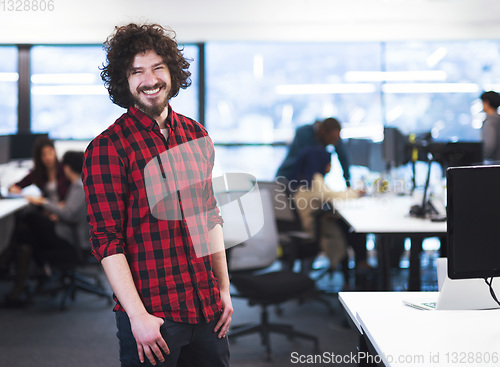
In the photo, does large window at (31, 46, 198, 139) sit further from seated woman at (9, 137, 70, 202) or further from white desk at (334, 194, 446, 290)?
white desk at (334, 194, 446, 290)

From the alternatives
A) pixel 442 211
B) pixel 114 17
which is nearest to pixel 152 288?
pixel 442 211

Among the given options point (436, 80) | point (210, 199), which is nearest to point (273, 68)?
point (436, 80)

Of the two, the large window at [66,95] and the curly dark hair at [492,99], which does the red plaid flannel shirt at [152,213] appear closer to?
the curly dark hair at [492,99]

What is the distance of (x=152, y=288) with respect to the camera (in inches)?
52.3

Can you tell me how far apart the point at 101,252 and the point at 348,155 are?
12.7ft

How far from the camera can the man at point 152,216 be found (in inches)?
51.0

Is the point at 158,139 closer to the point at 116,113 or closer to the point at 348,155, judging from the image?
the point at 348,155

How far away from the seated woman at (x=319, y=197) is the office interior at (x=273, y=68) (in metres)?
1.41

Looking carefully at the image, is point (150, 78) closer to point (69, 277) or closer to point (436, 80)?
point (69, 277)

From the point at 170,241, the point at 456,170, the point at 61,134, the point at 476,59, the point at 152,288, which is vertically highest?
the point at 476,59

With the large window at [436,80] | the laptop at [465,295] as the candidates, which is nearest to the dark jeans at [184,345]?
the laptop at [465,295]

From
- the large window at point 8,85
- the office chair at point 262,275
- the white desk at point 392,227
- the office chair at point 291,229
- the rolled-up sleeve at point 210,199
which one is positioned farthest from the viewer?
the large window at point 8,85

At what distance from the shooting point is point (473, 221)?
1.34 metres

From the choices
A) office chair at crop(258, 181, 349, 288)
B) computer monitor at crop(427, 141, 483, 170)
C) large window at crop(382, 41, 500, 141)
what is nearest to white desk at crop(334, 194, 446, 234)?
office chair at crop(258, 181, 349, 288)
